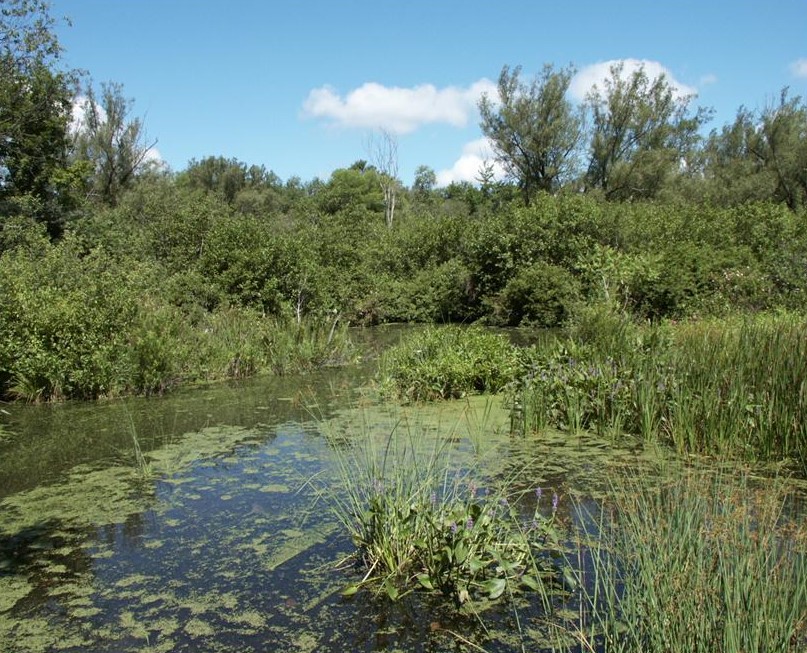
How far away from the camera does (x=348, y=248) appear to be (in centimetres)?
2002

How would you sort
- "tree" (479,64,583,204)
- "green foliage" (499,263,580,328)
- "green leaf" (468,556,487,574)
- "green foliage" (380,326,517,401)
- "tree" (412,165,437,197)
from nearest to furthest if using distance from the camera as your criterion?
"green leaf" (468,556,487,574) < "green foliage" (380,326,517,401) < "green foliage" (499,263,580,328) < "tree" (479,64,583,204) < "tree" (412,165,437,197)

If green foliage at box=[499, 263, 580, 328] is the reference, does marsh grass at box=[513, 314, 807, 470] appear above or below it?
below

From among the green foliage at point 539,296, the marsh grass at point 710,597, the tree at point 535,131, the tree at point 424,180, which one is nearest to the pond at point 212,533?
the marsh grass at point 710,597

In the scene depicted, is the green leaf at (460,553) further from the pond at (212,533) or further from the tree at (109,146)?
the tree at (109,146)

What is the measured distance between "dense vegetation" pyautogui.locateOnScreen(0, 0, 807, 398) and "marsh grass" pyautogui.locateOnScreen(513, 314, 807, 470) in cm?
508

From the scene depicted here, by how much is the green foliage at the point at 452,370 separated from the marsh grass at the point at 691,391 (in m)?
1.12

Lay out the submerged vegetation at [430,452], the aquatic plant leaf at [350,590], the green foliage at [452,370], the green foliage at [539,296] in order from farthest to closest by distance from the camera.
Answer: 1. the green foliage at [539,296]
2. the green foliage at [452,370]
3. the aquatic plant leaf at [350,590]
4. the submerged vegetation at [430,452]

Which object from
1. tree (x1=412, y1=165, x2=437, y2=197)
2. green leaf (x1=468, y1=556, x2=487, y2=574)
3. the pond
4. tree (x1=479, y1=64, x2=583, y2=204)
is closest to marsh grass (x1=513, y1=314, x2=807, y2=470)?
the pond

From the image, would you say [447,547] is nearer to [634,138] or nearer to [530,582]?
[530,582]

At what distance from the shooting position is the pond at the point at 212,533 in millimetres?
3016

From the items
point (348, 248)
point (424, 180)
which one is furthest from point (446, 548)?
point (424, 180)

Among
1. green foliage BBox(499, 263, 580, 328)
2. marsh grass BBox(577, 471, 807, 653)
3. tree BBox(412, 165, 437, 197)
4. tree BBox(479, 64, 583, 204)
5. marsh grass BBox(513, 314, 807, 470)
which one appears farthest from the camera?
tree BBox(412, 165, 437, 197)

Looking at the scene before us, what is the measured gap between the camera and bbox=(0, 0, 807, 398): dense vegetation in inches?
356

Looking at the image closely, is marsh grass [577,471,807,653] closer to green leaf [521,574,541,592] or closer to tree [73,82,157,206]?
green leaf [521,574,541,592]
